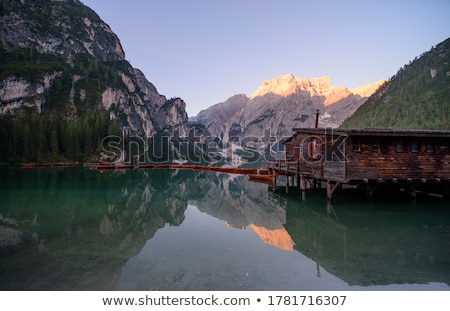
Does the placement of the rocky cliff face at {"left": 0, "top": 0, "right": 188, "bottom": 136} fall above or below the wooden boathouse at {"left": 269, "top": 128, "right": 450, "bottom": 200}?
above

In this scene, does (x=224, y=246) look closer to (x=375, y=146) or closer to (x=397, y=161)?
(x=375, y=146)

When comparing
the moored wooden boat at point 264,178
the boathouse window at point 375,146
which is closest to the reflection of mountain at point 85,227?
the boathouse window at point 375,146

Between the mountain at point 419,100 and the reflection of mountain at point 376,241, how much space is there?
402 ft

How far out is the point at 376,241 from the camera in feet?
52.2

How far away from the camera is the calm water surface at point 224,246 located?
35.1 feet

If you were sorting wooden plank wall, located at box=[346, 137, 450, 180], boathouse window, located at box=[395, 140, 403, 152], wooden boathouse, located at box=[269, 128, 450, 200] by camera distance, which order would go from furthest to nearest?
boathouse window, located at box=[395, 140, 403, 152]
wooden plank wall, located at box=[346, 137, 450, 180]
wooden boathouse, located at box=[269, 128, 450, 200]

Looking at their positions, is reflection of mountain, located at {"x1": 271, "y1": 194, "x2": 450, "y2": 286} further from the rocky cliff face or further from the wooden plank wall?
the rocky cliff face

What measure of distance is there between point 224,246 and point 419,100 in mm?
175758

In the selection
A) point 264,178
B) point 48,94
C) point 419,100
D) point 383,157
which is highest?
point 48,94

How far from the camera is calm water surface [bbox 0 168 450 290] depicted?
10.7 metres

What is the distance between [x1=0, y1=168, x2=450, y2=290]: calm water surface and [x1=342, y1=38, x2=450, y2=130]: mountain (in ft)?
414

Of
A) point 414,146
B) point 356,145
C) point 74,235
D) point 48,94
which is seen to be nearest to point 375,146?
point 356,145

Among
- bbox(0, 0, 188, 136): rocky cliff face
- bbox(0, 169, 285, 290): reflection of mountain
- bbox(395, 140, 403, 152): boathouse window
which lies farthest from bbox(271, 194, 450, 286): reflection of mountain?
bbox(0, 0, 188, 136): rocky cliff face

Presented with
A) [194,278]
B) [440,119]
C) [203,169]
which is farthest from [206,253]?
[440,119]
